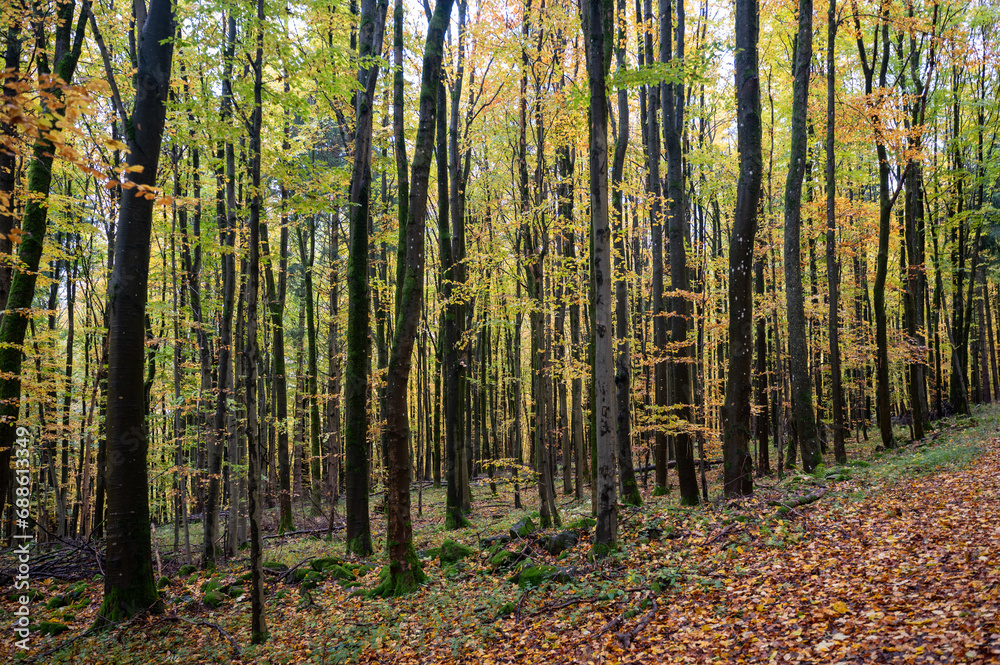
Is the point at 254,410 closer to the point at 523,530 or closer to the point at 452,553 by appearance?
the point at 452,553

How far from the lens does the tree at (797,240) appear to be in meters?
11.9

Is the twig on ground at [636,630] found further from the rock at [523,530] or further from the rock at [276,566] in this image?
the rock at [276,566]

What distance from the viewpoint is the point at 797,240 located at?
40.4 ft

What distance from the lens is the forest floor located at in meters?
4.50

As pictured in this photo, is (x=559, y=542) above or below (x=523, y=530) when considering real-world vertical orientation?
above

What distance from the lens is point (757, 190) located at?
8938 mm

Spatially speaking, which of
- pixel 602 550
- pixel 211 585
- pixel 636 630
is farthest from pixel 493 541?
pixel 211 585

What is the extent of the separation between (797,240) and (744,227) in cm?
434

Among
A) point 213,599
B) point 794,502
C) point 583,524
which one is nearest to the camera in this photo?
point 213,599

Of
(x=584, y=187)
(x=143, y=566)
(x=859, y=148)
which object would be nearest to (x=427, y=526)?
(x=143, y=566)

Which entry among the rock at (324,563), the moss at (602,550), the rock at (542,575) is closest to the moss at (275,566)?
the rock at (324,563)

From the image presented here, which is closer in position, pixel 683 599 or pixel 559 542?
pixel 683 599

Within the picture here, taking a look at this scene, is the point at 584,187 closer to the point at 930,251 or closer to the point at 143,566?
the point at 143,566

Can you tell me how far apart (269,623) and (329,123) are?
1552 cm
